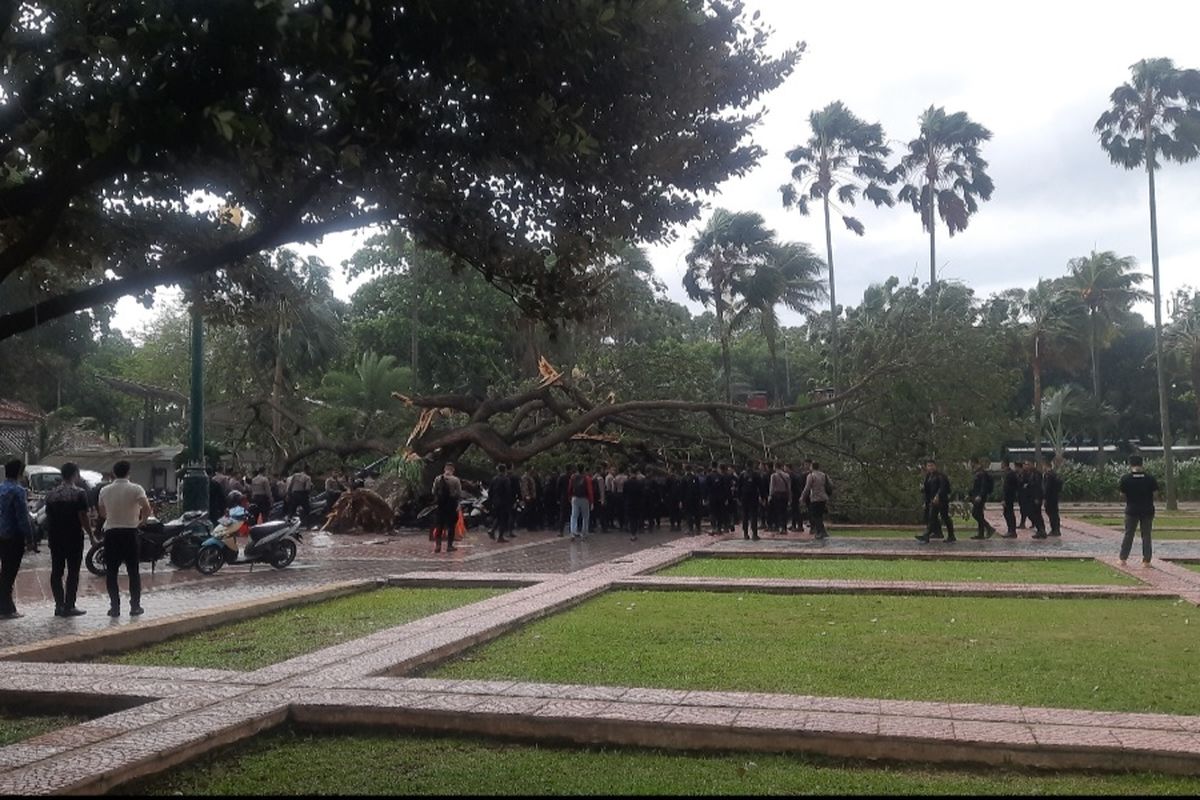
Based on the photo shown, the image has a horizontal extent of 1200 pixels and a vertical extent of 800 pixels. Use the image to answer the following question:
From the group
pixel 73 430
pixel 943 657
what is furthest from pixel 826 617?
pixel 73 430

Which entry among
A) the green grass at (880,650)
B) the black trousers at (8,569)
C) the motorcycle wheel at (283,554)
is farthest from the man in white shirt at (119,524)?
the motorcycle wheel at (283,554)

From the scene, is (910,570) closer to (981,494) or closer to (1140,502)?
(1140,502)

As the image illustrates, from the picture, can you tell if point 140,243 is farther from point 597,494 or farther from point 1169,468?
point 1169,468

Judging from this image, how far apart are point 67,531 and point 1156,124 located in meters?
34.6

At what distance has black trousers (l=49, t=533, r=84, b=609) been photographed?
455 inches

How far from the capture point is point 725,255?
124 feet

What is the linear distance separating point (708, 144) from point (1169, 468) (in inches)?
1346

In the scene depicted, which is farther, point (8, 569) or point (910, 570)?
point (910, 570)

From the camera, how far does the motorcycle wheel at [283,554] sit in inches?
654

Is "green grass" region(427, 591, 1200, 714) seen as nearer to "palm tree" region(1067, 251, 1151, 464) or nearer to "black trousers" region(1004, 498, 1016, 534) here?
"black trousers" region(1004, 498, 1016, 534)

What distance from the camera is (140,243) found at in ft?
24.8

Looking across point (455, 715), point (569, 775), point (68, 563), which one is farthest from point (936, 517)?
point (569, 775)

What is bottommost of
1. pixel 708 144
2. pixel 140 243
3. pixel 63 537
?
pixel 63 537

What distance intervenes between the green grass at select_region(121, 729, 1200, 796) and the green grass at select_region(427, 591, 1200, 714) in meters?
1.42
